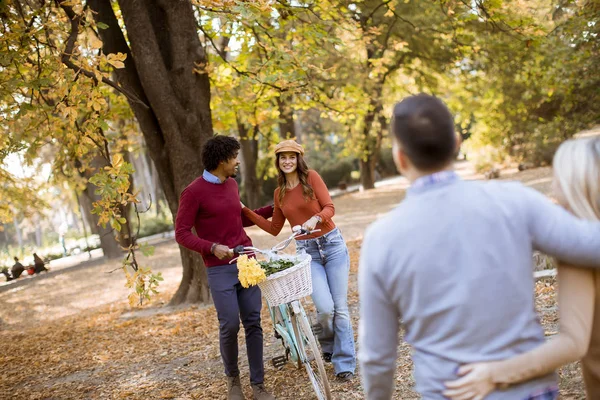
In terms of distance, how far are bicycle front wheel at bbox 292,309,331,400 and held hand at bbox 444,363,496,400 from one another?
9.15 feet

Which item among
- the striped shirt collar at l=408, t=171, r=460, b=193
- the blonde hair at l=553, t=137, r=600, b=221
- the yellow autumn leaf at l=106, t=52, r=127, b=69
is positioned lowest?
the blonde hair at l=553, t=137, r=600, b=221

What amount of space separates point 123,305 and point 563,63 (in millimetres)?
11808

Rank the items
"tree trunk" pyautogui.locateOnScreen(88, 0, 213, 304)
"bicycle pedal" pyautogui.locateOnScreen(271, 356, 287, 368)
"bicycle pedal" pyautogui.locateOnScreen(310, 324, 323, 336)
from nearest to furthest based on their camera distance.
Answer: "bicycle pedal" pyautogui.locateOnScreen(310, 324, 323, 336) → "bicycle pedal" pyautogui.locateOnScreen(271, 356, 287, 368) → "tree trunk" pyautogui.locateOnScreen(88, 0, 213, 304)

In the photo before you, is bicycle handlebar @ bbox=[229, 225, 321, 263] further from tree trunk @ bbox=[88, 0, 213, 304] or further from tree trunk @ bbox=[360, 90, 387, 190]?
tree trunk @ bbox=[360, 90, 387, 190]

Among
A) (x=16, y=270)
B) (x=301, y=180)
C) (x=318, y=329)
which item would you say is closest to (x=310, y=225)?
(x=301, y=180)

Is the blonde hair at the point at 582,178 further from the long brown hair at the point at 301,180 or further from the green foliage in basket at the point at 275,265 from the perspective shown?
the long brown hair at the point at 301,180

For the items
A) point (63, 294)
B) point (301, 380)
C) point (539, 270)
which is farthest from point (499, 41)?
point (301, 380)

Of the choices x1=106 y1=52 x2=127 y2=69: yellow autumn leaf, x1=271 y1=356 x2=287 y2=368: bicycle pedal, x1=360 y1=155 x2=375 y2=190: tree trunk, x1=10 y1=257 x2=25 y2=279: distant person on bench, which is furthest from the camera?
x1=360 y1=155 x2=375 y2=190: tree trunk

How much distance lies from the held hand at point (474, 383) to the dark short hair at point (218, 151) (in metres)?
3.38

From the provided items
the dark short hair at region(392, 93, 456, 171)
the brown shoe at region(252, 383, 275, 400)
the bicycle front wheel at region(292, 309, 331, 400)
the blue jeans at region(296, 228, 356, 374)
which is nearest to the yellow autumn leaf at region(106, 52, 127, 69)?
the blue jeans at region(296, 228, 356, 374)

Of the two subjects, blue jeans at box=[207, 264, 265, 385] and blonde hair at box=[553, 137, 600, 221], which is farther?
blue jeans at box=[207, 264, 265, 385]

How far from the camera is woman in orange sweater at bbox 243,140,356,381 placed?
5414 millimetres

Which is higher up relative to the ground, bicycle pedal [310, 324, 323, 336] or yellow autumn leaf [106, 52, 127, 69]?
yellow autumn leaf [106, 52, 127, 69]

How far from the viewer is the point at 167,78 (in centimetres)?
873
